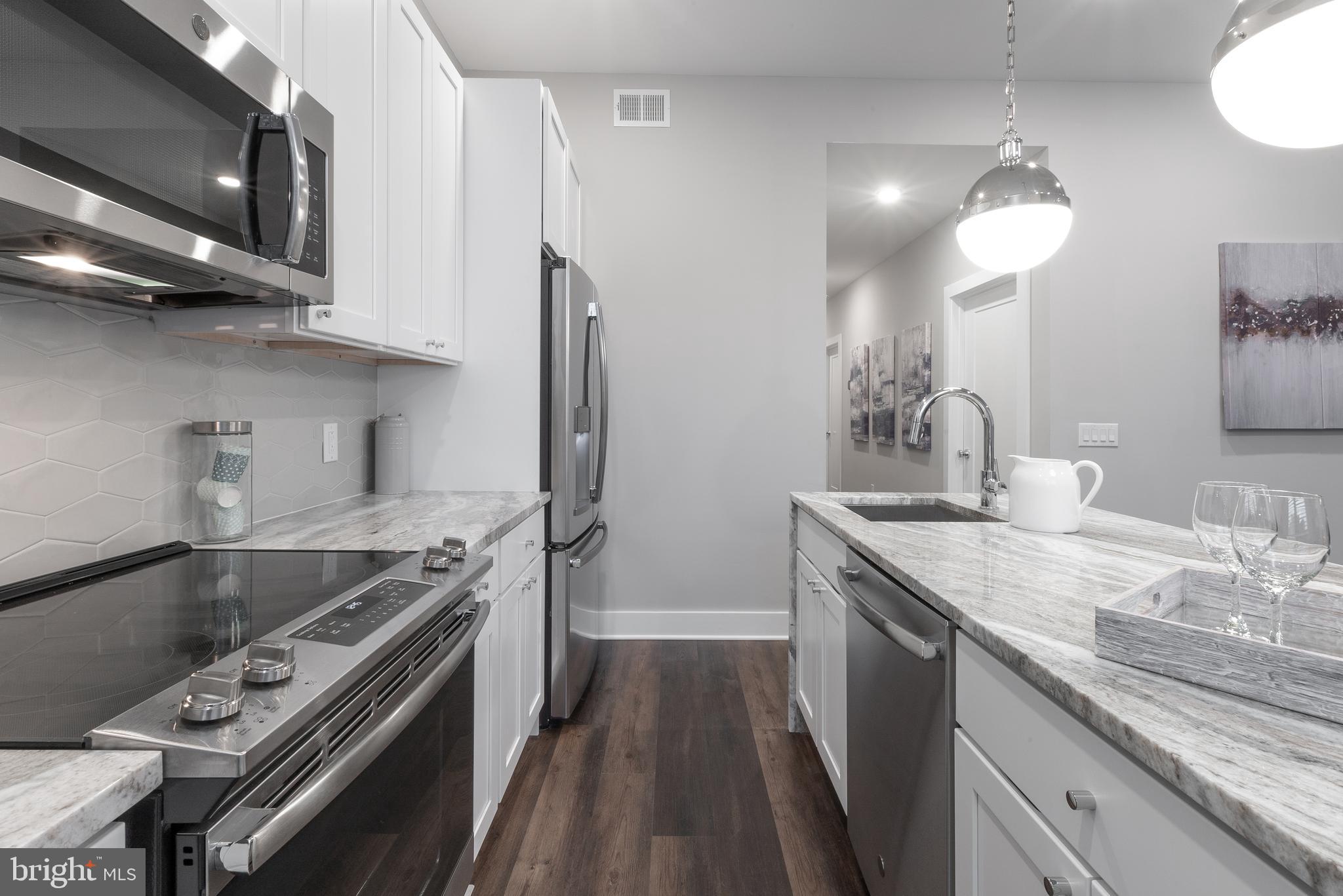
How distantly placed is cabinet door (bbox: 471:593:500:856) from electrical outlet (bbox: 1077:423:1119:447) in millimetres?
3119

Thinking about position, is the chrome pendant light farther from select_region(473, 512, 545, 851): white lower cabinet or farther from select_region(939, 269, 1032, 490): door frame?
select_region(939, 269, 1032, 490): door frame

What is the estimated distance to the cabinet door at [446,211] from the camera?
6.67 ft

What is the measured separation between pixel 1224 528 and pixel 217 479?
73.0 inches

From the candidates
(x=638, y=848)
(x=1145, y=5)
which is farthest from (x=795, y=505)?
(x=1145, y=5)

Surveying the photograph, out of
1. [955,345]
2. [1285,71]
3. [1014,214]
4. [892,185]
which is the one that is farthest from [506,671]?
[955,345]

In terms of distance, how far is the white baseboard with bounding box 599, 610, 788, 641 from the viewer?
335 cm

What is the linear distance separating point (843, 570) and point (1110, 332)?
2.73m

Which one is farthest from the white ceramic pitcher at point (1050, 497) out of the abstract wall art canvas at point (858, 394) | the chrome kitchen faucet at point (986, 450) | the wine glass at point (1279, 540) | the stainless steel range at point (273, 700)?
the abstract wall art canvas at point (858, 394)

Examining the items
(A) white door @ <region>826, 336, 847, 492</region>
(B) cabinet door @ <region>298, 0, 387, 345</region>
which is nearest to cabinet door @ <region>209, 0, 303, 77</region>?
(B) cabinet door @ <region>298, 0, 387, 345</region>

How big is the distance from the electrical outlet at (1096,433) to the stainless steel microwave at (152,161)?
138 inches

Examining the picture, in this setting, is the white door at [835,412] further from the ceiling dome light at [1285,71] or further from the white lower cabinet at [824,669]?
the ceiling dome light at [1285,71]

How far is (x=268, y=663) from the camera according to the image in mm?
710

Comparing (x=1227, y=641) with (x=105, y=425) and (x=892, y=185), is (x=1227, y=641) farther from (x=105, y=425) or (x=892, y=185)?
(x=892, y=185)

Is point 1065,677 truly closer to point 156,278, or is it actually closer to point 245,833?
point 245,833
